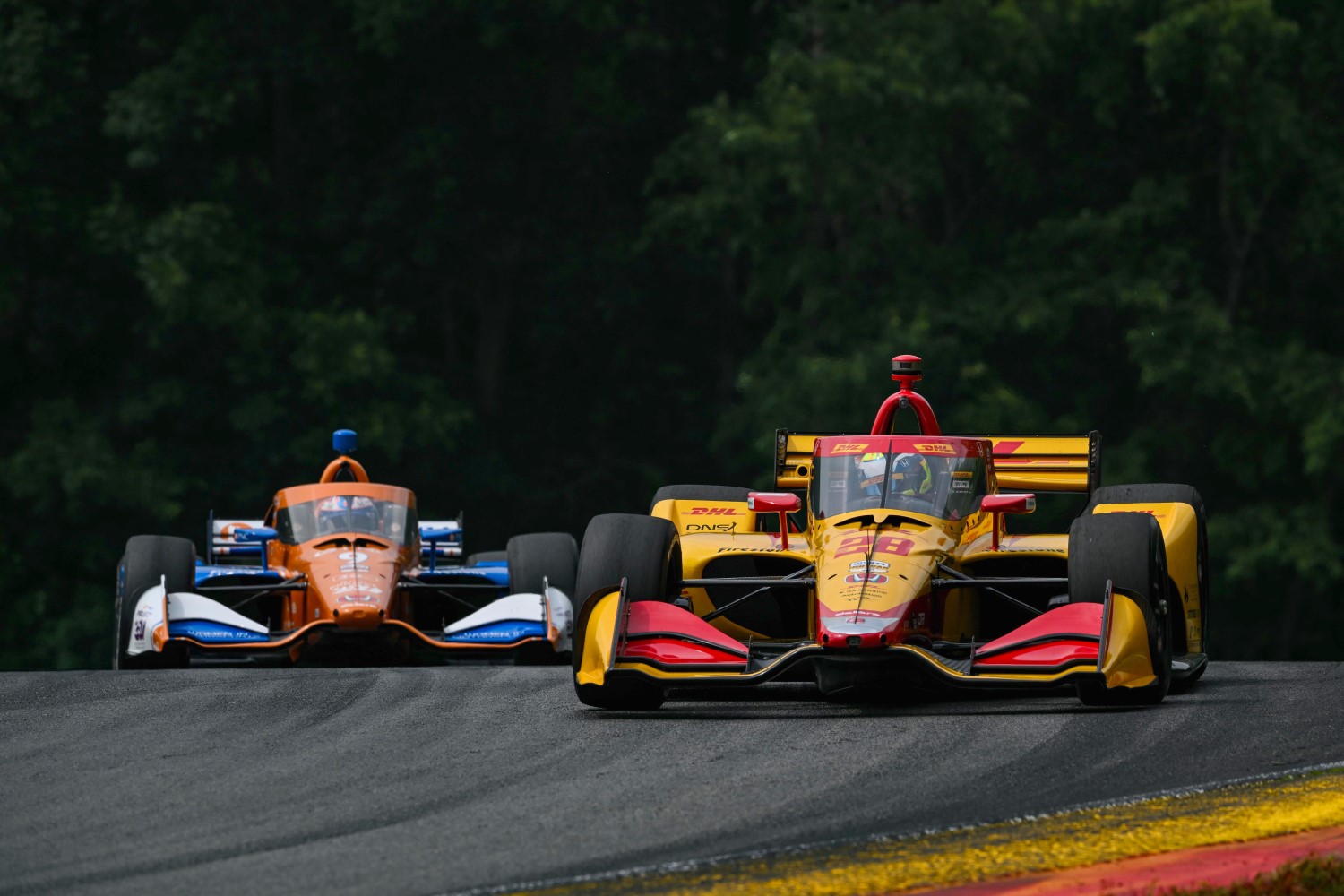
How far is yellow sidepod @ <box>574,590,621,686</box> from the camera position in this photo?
1170 cm

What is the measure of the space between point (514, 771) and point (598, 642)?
2247 millimetres

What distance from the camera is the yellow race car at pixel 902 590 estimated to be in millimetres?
11344

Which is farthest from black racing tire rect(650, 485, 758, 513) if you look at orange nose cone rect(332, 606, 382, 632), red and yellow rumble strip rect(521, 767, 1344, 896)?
red and yellow rumble strip rect(521, 767, 1344, 896)

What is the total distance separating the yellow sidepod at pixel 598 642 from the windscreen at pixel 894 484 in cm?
157

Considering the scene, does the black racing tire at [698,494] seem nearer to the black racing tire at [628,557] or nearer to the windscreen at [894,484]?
the windscreen at [894,484]

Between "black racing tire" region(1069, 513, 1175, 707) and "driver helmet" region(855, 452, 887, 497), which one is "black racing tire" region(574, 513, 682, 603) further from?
"black racing tire" region(1069, 513, 1175, 707)

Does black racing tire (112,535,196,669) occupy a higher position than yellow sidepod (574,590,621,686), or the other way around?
yellow sidepod (574,590,621,686)

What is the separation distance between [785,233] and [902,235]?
1884 mm

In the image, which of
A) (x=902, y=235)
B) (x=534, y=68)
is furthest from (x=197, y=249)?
(x=902, y=235)

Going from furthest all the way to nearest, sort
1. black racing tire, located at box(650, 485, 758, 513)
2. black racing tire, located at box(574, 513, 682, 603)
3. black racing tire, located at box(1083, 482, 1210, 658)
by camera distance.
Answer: black racing tire, located at box(650, 485, 758, 513) → black racing tire, located at box(1083, 482, 1210, 658) → black racing tire, located at box(574, 513, 682, 603)

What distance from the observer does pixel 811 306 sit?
32500 millimetres

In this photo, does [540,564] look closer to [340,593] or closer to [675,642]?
[340,593]

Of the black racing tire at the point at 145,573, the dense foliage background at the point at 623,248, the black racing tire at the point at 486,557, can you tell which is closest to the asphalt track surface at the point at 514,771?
the black racing tire at the point at 145,573

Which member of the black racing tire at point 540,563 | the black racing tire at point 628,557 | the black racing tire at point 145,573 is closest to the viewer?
the black racing tire at point 628,557
